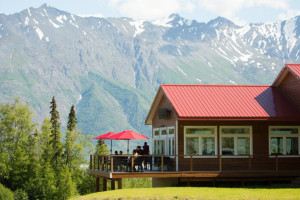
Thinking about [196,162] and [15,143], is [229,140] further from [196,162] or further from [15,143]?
[15,143]

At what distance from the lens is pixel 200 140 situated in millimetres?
31578

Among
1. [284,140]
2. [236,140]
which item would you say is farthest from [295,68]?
[236,140]

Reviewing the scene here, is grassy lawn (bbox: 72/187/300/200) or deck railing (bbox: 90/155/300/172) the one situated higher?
deck railing (bbox: 90/155/300/172)

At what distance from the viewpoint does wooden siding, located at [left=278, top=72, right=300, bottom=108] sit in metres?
32.9

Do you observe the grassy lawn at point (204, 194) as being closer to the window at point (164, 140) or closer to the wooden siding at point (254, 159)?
the wooden siding at point (254, 159)

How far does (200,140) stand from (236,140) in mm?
2014

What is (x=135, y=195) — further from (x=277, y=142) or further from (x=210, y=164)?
(x=277, y=142)

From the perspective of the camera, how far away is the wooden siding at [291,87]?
3294cm

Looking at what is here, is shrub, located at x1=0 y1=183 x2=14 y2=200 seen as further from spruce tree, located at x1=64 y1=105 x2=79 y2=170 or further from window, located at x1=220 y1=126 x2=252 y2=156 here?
window, located at x1=220 y1=126 x2=252 y2=156

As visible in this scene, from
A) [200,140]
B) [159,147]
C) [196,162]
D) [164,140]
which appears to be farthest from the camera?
[159,147]

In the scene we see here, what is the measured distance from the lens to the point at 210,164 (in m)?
31.5

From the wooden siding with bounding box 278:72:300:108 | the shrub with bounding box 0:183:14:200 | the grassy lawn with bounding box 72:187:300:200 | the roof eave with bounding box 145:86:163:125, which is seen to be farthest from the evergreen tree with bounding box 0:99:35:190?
the grassy lawn with bounding box 72:187:300:200

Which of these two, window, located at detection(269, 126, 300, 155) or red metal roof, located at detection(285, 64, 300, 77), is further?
window, located at detection(269, 126, 300, 155)

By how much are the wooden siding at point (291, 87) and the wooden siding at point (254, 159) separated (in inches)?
63.8
